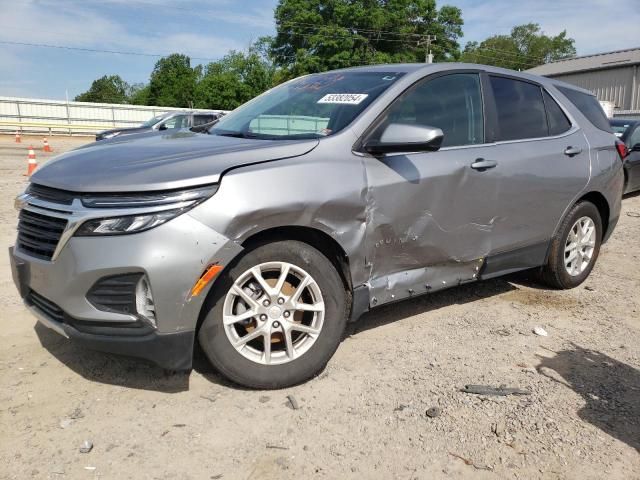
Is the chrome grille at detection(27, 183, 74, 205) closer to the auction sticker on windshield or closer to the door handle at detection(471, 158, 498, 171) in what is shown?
the auction sticker on windshield

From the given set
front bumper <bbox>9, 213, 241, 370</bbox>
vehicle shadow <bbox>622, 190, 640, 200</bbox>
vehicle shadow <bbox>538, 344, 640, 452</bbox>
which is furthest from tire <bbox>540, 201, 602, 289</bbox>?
vehicle shadow <bbox>622, 190, 640, 200</bbox>

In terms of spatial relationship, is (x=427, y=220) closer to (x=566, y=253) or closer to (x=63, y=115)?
(x=566, y=253)

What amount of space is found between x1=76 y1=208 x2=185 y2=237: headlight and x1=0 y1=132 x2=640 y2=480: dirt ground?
64 centimetres

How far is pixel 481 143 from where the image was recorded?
376 cm

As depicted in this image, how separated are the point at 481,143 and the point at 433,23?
185ft

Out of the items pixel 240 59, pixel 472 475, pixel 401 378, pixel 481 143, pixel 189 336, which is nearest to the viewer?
pixel 472 475

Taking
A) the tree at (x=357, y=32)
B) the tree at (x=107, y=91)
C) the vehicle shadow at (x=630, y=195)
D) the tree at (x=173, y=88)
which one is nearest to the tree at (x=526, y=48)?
the tree at (x=357, y=32)

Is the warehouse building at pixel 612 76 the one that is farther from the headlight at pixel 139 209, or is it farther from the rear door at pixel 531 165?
the headlight at pixel 139 209

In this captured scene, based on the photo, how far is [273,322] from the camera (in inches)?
112

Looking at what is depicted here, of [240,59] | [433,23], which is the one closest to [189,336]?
[433,23]

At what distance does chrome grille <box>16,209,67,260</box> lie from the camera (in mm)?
2614

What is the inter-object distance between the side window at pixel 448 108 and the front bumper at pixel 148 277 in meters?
1.47

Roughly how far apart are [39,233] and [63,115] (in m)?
34.6

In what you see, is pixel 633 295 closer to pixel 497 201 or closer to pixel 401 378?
pixel 497 201
